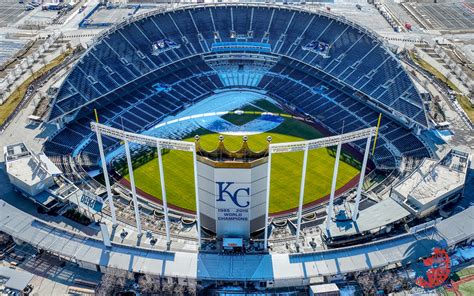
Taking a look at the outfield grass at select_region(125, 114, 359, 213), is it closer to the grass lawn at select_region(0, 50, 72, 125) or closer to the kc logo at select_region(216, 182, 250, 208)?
the kc logo at select_region(216, 182, 250, 208)

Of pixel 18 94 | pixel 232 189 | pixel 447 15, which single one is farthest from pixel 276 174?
pixel 447 15

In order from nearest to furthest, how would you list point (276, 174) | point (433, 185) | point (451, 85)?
point (433, 185) < point (276, 174) < point (451, 85)

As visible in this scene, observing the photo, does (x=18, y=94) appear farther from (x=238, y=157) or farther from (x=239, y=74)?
(x=238, y=157)

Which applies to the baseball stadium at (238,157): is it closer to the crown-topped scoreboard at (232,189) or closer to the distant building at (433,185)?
the crown-topped scoreboard at (232,189)

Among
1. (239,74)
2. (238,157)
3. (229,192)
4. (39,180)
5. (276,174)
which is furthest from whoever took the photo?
(239,74)

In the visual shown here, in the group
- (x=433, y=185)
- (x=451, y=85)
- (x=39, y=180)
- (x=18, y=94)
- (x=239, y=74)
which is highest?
(x=239, y=74)

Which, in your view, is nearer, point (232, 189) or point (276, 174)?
point (232, 189)

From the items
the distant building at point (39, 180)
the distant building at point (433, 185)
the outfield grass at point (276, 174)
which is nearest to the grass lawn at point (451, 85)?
A: the distant building at point (433, 185)
